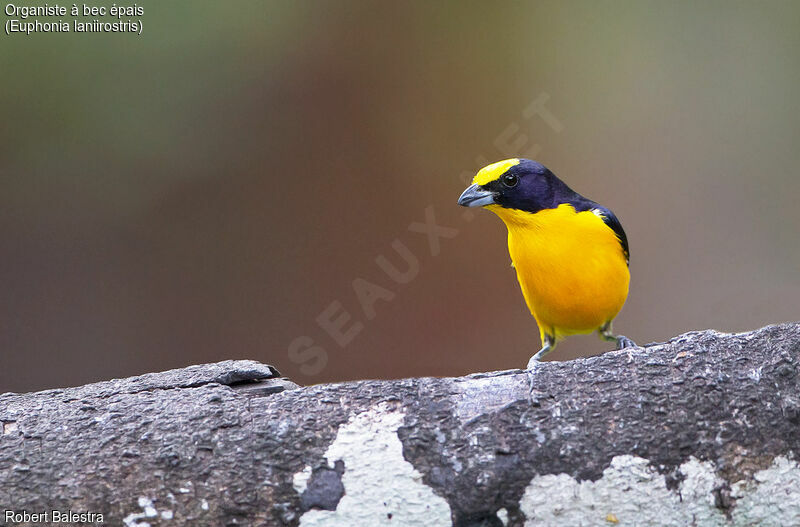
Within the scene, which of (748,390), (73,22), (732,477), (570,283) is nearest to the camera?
(732,477)

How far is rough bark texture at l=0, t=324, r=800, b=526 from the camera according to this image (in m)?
1.54

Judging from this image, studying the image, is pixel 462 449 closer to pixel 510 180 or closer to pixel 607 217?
pixel 510 180

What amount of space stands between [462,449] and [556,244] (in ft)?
4.65

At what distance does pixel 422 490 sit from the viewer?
1.56 metres

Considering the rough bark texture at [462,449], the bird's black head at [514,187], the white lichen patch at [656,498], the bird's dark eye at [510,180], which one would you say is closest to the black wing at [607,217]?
the bird's black head at [514,187]

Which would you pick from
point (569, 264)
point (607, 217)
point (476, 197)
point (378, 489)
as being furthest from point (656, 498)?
point (607, 217)

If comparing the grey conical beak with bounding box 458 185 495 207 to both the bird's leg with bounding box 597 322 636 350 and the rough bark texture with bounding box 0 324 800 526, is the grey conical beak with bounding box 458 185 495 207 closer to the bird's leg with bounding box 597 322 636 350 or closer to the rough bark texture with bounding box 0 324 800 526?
the bird's leg with bounding box 597 322 636 350

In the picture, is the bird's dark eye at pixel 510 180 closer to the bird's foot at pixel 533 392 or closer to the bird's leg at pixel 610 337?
the bird's leg at pixel 610 337

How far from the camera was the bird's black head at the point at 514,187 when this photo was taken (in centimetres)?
293

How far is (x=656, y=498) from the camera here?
153 cm

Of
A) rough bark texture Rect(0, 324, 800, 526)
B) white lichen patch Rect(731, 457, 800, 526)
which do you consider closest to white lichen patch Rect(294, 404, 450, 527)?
rough bark texture Rect(0, 324, 800, 526)

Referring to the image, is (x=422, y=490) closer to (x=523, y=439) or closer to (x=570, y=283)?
(x=523, y=439)

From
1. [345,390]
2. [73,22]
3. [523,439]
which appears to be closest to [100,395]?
[345,390]

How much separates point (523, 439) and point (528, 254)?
54.9 inches
